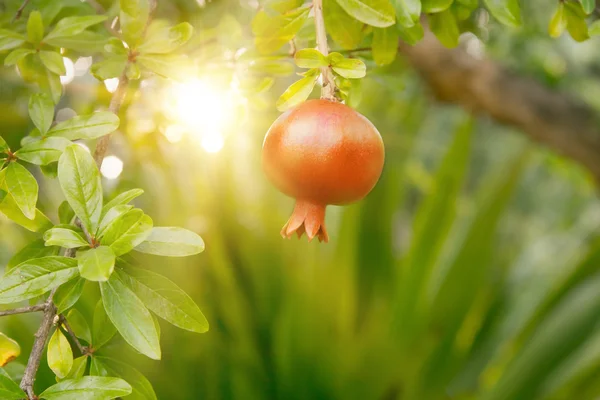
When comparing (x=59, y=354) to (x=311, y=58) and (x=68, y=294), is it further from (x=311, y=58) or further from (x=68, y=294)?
(x=311, y=58)

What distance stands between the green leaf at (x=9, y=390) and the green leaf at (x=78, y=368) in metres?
0.04


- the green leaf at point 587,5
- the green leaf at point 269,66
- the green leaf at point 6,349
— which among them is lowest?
the green leaf at point 6,349

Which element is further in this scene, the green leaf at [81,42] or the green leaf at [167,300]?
the green leaf at [81,42]

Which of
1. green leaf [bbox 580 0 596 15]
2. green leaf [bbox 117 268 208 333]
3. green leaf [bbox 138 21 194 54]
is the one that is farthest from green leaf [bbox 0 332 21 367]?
green leaf [bbox 580 0 596 15]

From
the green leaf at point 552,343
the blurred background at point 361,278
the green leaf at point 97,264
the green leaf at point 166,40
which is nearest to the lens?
the green leaf at point 97,264

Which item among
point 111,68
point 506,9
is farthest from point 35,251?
point 506,9

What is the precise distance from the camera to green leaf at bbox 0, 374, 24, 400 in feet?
1.00

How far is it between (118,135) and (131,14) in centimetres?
30

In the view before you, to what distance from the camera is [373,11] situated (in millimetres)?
349

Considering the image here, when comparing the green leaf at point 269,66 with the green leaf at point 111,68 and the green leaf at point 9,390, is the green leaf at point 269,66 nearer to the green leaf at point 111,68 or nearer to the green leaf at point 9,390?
the green leaf at point 111,68

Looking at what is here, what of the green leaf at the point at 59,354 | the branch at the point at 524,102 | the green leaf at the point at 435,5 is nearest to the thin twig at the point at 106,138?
the green leaf at the point at 59,354

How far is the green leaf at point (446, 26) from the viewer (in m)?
0.45

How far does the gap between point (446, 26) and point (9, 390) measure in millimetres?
375

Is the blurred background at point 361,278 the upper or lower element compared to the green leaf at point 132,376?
lower
